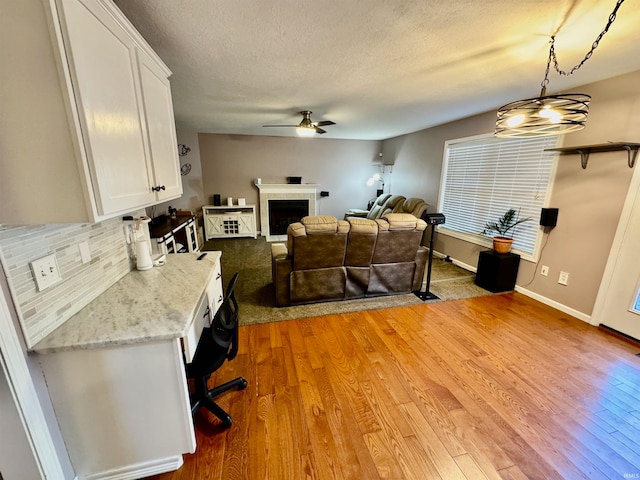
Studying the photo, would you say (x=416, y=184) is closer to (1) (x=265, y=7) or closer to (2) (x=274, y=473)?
(1) (x=265, y=7)

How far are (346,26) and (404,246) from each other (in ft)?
7.09

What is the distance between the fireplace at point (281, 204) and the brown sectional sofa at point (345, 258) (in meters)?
3.02

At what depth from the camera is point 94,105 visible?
97 cm

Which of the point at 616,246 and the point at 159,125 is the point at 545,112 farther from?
the point at 159,125

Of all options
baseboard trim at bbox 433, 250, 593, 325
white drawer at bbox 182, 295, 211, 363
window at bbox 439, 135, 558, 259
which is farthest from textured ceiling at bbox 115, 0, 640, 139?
baseboard trim at bbox 433, 250, 593, 325

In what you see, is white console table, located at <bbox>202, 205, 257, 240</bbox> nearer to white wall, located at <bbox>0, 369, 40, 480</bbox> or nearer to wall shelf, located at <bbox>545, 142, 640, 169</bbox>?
white wall, located at <bbox>0, 369, 40, 480</bbox>

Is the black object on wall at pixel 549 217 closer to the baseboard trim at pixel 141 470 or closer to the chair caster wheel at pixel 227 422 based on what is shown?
the chair caster wheel at pixel 227 422

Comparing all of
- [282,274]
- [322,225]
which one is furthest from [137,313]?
[322,225]

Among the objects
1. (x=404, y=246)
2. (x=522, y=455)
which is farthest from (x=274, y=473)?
(x=404, y=246)

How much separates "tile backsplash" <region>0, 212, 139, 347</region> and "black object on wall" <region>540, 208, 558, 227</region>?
4050mm

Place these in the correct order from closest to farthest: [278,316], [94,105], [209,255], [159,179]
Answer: [94,105]
[159,179]
[209,255]
[278,316]

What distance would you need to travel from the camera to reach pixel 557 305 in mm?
2916

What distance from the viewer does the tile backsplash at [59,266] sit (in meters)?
0.96

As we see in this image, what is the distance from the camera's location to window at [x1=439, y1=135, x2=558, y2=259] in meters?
3.10
